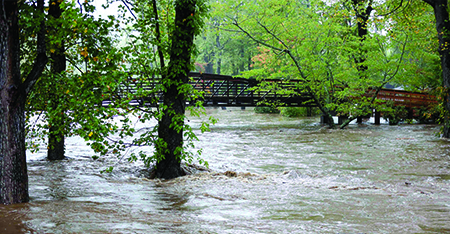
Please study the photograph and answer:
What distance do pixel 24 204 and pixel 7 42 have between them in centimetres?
217

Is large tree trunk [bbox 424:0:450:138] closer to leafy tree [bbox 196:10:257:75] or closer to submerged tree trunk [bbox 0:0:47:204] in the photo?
submerged tree trunk [bbox 0:0:47:204]

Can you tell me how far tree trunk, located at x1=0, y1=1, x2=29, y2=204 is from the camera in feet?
16.0

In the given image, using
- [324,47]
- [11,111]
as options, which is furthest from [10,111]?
[324,47]

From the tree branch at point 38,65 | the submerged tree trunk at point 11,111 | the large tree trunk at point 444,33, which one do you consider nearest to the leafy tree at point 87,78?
the tree branch at point 38,65

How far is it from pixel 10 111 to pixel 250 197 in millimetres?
3648

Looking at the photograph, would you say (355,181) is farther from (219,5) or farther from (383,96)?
(383,96)

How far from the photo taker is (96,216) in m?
4.50

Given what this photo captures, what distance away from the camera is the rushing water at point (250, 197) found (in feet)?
13.7

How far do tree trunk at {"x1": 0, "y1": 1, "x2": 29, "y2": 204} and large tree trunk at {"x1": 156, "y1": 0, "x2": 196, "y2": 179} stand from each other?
2923 mm

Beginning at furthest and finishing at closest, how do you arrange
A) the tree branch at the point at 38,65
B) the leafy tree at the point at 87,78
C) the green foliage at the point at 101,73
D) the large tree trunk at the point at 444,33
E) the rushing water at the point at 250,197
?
1. the large tree trunk at the point at 444,33
2. the green foliage at the point at 101,73
3. the leafy tree at the point at 87,78
4. the tree branch at the point at 38,65
5. the rushing water at the point at 250,197

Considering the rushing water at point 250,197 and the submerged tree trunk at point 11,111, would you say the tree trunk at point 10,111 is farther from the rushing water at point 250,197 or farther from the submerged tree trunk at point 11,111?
the rushing water at point 250,197

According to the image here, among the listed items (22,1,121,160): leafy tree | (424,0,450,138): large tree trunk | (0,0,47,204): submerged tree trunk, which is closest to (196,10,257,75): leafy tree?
(424,0,450,138): large tree trunk

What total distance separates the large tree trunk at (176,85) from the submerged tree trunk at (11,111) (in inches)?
115

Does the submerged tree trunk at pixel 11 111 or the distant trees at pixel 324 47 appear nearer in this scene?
the submerged tree trunk at pixel 11 111
